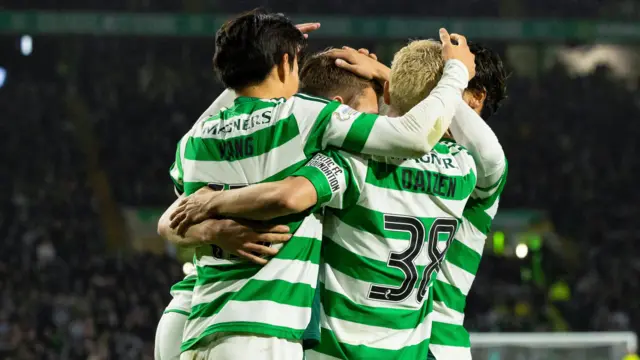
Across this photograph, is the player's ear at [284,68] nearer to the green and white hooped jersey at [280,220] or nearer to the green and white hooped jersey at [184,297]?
the green and white hooped jersey at [280,220]

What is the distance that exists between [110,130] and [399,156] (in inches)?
553

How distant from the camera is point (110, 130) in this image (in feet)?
51.9

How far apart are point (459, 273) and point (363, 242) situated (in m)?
0.44

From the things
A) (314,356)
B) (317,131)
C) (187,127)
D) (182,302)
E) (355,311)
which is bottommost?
(187,127)

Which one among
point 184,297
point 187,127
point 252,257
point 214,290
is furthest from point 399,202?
point 187,127

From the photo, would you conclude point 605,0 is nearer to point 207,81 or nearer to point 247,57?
point 207,81

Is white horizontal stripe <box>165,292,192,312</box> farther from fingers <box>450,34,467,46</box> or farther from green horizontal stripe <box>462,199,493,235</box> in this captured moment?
fingers <box>450,34,467,46</box>

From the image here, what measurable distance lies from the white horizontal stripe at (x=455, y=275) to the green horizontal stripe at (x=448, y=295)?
1cm

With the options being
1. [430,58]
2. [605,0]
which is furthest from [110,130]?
[430,58]

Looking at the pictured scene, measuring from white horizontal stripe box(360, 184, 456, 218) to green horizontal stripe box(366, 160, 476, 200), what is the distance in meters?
0.01

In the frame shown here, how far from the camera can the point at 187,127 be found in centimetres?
1594

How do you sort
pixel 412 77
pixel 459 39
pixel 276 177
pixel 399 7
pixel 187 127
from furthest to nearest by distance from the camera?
1. pixel 399 7
2. pixel 187 127
3. pixel 459 39
4. pixel 412 77
5. pixel 276 177

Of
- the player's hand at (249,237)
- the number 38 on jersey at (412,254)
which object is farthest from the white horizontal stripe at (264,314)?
the number 38 on jersey at (412,254)

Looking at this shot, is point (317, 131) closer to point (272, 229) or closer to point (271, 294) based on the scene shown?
point (272, 229)
